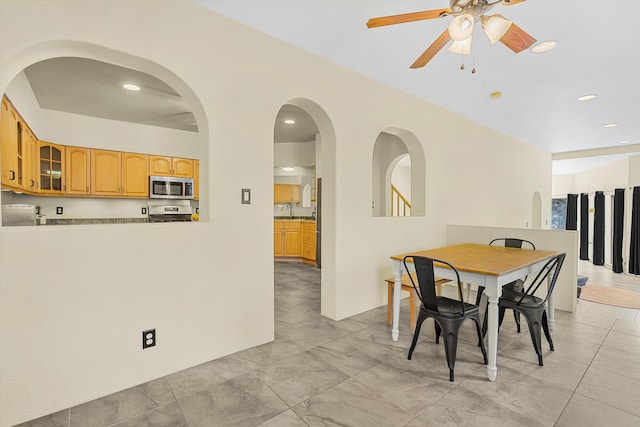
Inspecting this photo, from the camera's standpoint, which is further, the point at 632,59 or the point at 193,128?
the point at 193,128

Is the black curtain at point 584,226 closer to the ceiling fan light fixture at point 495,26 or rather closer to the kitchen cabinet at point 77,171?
the ceiling fan light fixture at point 495,26

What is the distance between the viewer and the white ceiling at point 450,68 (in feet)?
7.85

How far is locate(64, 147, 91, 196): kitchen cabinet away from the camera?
4.96 m

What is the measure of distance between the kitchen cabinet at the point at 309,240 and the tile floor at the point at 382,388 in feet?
12.6

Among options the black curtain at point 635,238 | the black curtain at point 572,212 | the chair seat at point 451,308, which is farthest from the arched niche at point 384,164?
the black curtain at point 572,212

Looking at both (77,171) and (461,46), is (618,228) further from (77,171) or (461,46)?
(77,171)

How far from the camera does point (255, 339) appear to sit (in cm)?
272

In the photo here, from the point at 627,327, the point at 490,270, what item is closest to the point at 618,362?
the point at 627,327

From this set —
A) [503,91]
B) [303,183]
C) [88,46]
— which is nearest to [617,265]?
[503,91]

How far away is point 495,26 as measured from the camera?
1.91 meters

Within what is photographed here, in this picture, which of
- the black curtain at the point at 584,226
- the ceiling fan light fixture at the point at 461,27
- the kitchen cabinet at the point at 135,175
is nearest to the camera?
the ceiling fan light fixture at the point at 461,27

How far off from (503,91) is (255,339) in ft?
13.9

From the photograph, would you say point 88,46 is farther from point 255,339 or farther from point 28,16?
point 255,339

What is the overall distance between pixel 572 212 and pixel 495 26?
10980 millimetres
